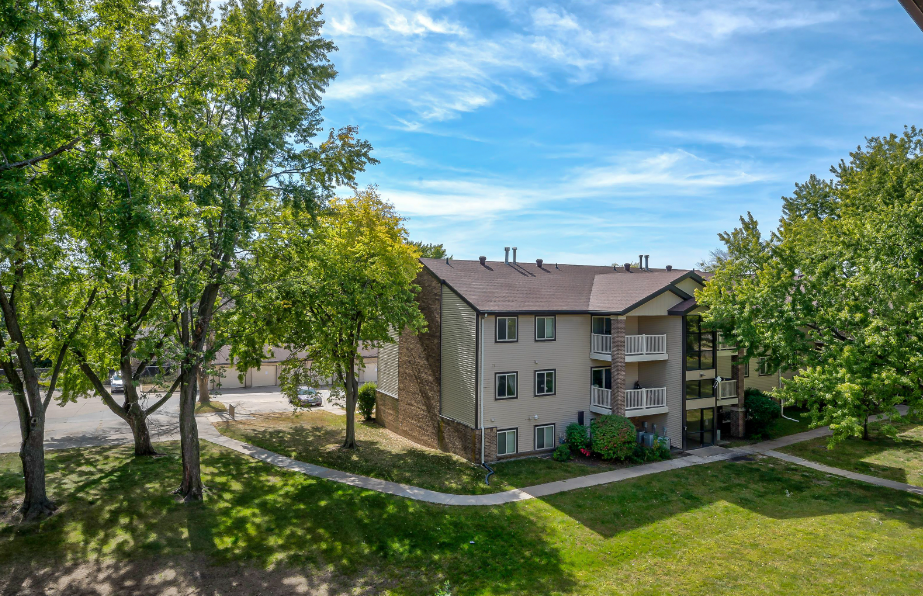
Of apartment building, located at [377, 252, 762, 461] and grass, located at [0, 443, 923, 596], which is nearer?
→ grass, located at [0, 443, 923, 596]

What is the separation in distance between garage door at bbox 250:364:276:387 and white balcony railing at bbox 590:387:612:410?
31180 mm

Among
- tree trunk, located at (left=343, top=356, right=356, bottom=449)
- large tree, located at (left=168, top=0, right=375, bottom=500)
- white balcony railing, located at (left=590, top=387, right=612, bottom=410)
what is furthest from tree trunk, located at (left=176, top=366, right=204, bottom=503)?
white balcony railing, located at (left=590, top=387, right=612, bottom=410)

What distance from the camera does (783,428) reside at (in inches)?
1139

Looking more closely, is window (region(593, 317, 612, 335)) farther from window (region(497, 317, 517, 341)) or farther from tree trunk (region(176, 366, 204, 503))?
tree trunk (region(176, 366, 204, 503))

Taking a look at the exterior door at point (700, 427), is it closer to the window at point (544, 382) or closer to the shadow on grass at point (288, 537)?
the window at point (544, 382)

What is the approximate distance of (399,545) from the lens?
1438cm

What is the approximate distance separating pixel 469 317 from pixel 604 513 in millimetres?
9613

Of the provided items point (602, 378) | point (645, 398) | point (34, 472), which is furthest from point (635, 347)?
point (34, 472)

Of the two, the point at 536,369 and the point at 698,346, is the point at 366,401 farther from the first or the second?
the point at 698,346

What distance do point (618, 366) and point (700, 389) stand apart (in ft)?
18.9

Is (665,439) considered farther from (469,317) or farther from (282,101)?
(282,101)

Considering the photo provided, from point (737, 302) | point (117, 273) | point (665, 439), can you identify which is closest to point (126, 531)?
point (117, 273)

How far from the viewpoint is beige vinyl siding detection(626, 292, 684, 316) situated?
78.5 feet

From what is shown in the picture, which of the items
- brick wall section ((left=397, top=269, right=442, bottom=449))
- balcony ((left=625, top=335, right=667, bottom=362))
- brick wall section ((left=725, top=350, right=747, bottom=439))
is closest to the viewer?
balcony ((left=625, top=335, right=667, bottom=362))
